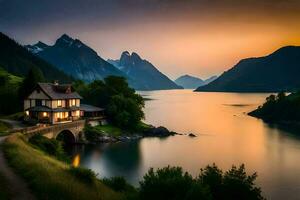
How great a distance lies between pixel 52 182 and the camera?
3509 cm

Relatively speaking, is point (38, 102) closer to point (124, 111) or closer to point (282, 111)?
point (124, 111)

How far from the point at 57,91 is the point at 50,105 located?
641 cm

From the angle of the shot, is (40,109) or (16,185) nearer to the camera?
(16,185)

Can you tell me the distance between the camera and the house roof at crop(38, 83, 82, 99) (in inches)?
3734

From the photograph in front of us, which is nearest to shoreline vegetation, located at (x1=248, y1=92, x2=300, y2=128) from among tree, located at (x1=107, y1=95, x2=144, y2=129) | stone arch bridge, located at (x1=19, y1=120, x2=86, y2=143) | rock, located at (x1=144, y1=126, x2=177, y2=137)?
rock, located at (x1=144, y1=126, x2=177, y2=137)

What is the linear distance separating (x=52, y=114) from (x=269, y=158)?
52962mm

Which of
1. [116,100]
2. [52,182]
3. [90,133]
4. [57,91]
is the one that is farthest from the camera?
[116,100]

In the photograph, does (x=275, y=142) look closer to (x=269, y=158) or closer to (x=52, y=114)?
(x=269, y=158)

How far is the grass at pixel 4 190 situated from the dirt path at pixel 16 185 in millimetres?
342

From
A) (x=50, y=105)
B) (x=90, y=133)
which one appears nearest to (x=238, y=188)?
(x=50, y=105)

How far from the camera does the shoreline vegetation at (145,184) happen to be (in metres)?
32.1

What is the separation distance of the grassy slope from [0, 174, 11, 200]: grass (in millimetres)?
2049

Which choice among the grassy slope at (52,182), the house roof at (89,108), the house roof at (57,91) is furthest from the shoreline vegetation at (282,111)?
the grassy slope at (52,182)

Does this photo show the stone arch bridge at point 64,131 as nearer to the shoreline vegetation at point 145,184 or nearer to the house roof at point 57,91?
the house roof at point 57,91
